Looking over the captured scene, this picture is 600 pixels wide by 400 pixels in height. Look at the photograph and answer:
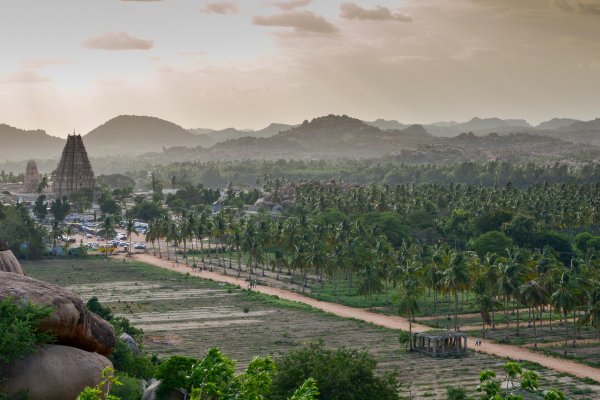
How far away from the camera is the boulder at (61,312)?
35.1 metres

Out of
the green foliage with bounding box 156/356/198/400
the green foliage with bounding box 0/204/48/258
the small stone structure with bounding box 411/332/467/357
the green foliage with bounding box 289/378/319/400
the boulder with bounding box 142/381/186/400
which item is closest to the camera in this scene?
the green foliage with bounding box 289/378/319/400

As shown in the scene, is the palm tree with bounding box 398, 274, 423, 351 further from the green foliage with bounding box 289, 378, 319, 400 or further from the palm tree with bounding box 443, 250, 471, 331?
the green foliage with bounding box 289, 378, 319, 400

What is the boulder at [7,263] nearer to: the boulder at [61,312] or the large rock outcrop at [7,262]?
the large rock outcrop at [7,262]

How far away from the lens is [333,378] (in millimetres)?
45375

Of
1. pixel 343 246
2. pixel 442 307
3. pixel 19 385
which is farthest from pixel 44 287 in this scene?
pixel 343 246

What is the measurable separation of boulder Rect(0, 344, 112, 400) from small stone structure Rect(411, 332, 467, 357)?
4626 centimetres

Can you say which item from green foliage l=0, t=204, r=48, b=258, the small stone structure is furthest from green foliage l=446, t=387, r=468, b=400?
green foliage l=0, t=204, r=48, b=258

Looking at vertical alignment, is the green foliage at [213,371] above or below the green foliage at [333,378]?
above

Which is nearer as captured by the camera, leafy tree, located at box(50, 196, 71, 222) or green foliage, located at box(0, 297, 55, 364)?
green foliage, located at box(0, 297, 55, 364)

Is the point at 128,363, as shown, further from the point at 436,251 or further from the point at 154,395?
the point at 436,251

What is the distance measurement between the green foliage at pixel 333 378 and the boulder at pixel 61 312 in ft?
37.9

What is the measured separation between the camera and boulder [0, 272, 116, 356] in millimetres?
35094

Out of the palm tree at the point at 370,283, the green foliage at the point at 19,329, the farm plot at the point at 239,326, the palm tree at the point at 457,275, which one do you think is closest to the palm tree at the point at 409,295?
the farm plot at the point at 239,326

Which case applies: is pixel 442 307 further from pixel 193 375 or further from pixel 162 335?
pixel 193 375
